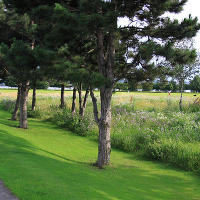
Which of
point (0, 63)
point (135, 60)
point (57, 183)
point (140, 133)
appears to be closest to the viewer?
point (57, 183)

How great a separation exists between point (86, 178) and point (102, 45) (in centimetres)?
458

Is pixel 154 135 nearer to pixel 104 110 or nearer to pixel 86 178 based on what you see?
pixel 104 110

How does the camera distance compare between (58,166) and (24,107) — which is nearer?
(58,166)

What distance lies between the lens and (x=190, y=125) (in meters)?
12.8

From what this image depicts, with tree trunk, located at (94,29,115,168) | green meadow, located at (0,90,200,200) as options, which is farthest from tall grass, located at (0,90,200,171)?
tree trunk, located at (94,29,115,168)

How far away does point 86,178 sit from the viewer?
699 cm

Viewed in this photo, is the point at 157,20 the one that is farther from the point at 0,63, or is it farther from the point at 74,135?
the point at 0,63

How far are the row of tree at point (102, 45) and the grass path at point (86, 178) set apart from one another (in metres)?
1.12

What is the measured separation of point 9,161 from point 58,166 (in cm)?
138

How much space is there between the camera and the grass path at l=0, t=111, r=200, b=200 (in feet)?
18.0

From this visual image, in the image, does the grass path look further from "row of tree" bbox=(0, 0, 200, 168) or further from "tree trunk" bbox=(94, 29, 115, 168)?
"row of tree" bbox=(0, 0, 200, 168)

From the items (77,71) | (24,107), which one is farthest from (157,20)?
(24,107)

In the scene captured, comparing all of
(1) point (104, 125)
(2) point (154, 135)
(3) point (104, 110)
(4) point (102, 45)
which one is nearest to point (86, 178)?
(1) point (104, 125)

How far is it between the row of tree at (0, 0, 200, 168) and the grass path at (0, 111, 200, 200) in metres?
1.12
